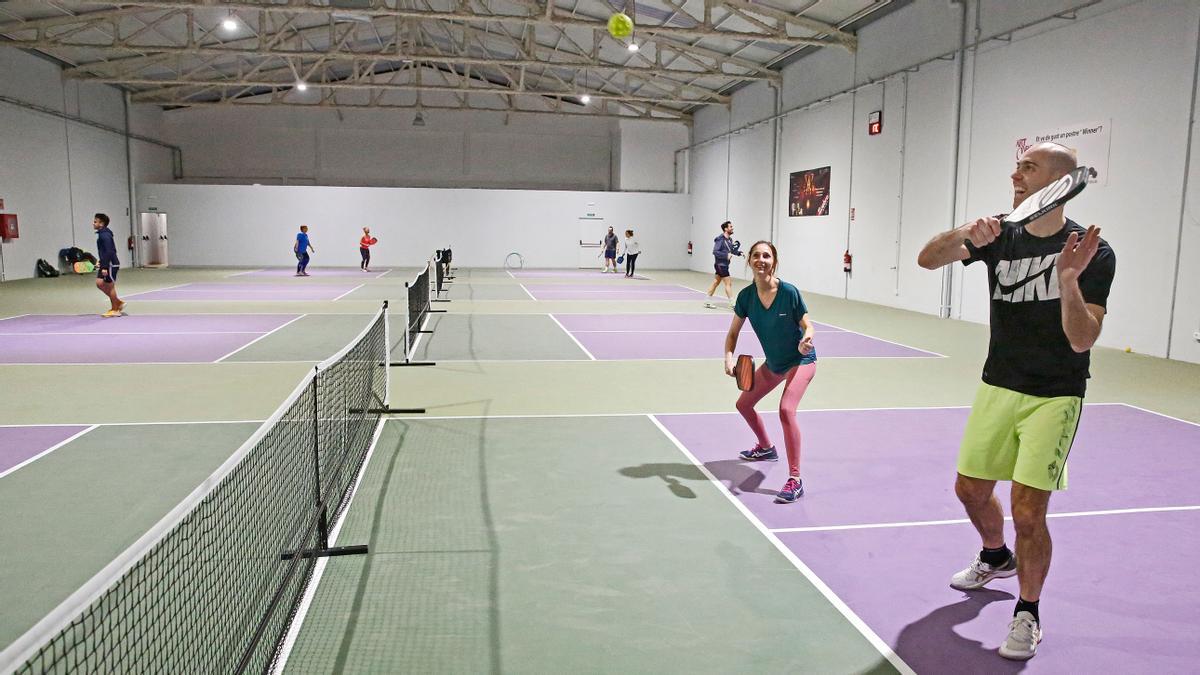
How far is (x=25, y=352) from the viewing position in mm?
11609

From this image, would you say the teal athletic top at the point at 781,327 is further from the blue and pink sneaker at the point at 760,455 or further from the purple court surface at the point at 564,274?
the purple court surface at the point at 564,274

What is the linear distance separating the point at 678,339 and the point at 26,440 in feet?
29.5

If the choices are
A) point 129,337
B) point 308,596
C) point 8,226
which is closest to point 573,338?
point 129,337

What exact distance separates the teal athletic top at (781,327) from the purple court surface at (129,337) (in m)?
7.84

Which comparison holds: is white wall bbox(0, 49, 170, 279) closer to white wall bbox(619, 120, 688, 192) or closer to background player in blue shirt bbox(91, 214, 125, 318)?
background player in blue shirt bbox(91, 214, 125, 318)

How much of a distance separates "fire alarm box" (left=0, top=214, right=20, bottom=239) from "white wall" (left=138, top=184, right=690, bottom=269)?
9327 mm

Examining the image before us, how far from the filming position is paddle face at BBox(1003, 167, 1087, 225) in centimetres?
314

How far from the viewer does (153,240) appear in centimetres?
3400

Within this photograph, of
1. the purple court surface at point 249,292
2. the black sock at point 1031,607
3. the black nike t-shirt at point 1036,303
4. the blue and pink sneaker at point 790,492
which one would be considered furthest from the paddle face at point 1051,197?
the purple court surface at point 249,292

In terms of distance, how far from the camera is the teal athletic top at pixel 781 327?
592 centimetres

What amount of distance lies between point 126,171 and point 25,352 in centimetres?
2339

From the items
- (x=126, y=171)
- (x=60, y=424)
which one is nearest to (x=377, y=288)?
(x=126, y=171)

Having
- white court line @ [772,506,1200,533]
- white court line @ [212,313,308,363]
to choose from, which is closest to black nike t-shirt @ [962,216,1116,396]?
Result: white court line @ [772,506,1200,533]

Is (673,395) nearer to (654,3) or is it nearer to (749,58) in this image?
(654,3)
